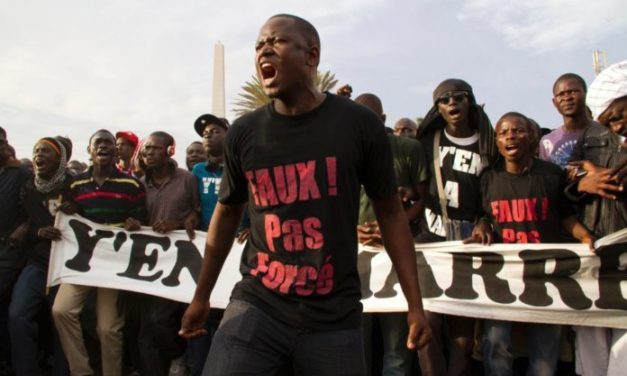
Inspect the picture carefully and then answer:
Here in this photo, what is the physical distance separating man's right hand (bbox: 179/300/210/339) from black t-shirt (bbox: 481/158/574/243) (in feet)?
8.68

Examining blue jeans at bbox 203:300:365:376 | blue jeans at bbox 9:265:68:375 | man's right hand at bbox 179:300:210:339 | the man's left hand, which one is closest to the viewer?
blue jeans at bbox 203:300:365:376

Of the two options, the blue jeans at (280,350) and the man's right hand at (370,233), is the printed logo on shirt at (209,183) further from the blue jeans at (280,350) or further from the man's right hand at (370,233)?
the blue jeans at (280,350)

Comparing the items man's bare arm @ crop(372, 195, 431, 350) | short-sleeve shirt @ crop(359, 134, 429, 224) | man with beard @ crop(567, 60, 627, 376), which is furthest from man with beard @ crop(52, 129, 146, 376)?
man with beard @ crop(567, 60, 627, 376)

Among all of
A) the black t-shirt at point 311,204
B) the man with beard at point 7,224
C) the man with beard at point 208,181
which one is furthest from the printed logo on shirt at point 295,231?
the man with beard at point 7,224

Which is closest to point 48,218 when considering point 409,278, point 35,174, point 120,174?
point 35,174

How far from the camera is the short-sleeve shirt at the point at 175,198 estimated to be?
5.77 m

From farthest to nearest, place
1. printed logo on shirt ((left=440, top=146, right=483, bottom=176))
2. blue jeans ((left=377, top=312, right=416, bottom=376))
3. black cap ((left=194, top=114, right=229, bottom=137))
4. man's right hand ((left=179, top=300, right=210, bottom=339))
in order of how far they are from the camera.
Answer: black cap ((left=194, top=114, right=229, bottom=137))
printed logo on shirt ((left=440, top=146, right=483, bottom=176))
blue jeans ((left=377, top=312, right=416, bottom=376))
man's right hand ((left=179, top=300, right=210, bottom=339))

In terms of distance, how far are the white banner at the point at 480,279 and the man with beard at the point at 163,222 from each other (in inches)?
5.5

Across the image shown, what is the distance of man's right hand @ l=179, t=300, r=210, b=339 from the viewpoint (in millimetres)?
2586

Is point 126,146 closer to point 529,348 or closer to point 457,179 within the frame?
point 457,179

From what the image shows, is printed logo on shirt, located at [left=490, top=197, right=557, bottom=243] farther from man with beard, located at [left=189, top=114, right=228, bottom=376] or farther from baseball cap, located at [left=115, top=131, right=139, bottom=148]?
baseball cap, located at [left=115, top=131, right=139, bottom=148]

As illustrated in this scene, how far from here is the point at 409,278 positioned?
8.07ft

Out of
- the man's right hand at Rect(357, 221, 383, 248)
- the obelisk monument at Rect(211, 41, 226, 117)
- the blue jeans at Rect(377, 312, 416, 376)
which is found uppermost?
the obelisk monument at Rect(211, 41, 226, 117)

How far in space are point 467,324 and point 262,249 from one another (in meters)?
2.71
